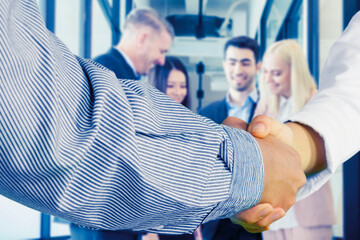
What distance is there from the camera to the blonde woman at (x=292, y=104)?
1951mm

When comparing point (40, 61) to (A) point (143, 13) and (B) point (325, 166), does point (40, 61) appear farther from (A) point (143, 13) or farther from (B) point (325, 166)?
(A) point (143, 13)

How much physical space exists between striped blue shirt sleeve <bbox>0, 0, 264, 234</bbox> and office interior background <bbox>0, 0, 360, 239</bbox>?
178cm

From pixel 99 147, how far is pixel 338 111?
432mm

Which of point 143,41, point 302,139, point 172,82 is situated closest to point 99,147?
point 302,139

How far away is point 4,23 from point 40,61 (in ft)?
0.14

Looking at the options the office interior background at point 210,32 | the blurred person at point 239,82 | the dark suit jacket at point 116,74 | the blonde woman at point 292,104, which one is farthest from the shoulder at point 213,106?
the dark suit jacket at point 116,74

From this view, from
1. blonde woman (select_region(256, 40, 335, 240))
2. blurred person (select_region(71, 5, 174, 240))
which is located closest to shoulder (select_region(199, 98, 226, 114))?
blonde woman (select_region(256, 40, 335, 240))

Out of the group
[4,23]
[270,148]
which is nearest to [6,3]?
[4,23]

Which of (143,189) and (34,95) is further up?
(34,95)

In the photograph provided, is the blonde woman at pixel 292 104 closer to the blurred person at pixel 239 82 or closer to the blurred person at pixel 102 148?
the blurred person at pixel 239 82

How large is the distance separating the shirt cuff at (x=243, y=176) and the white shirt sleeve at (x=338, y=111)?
6.5 inches

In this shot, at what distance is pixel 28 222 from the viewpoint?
2484mm

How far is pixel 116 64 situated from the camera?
1.71 meters

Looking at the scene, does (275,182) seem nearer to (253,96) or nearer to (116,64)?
(116,64)
